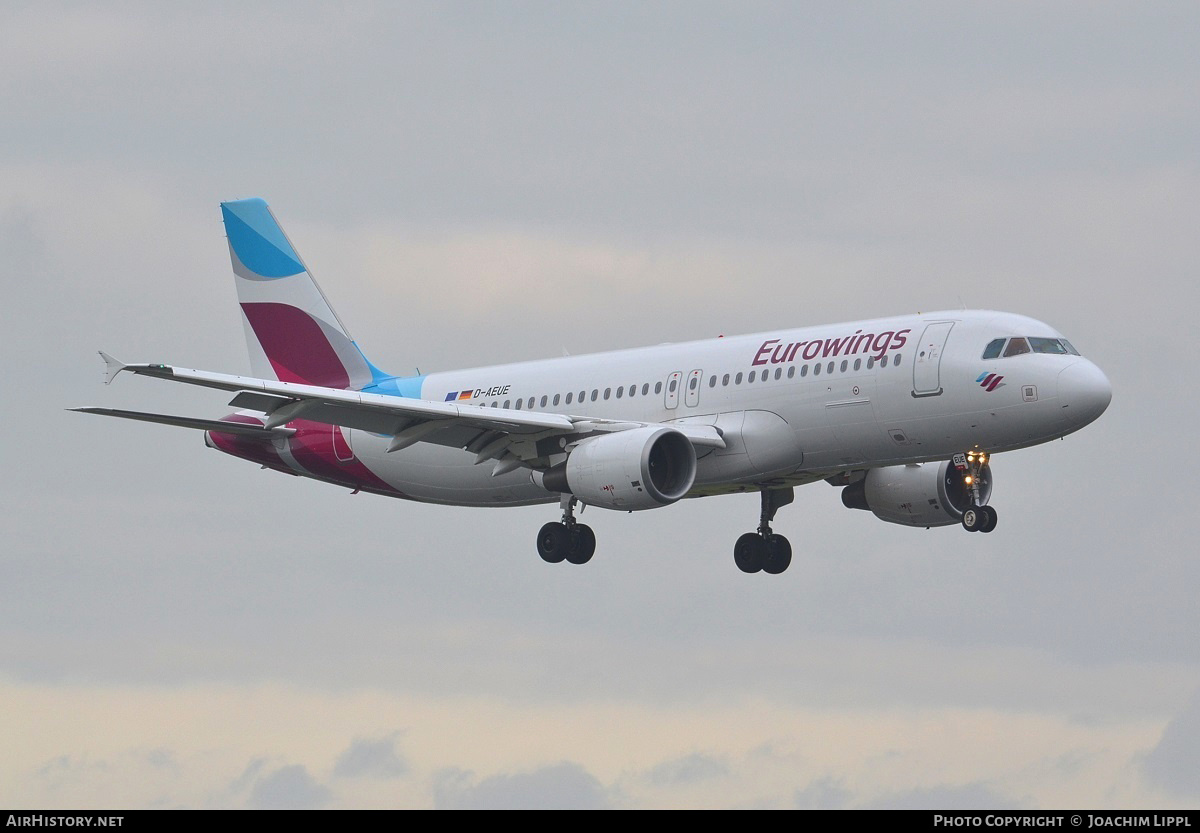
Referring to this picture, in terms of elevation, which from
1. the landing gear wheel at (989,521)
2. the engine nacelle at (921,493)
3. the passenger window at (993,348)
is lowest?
the landing gear wheel at (989,521)

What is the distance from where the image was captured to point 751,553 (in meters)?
62.9

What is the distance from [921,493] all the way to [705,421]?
8127mm

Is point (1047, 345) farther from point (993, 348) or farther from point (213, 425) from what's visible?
point (213, 425)

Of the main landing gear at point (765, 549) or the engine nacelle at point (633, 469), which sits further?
the main landing gear at point (765, 549)

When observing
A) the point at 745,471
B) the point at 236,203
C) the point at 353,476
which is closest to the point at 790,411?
the point at 745,471

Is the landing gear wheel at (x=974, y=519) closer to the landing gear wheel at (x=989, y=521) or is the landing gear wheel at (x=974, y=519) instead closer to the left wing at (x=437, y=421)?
the landing gear wheel at (x=989, y=521)

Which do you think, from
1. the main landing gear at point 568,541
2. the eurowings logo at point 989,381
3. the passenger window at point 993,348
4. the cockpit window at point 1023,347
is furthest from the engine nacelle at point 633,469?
the cockpit window at point 1023,347

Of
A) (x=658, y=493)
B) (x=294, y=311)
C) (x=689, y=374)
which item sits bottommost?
(x=658, y=493)

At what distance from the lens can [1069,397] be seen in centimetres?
5169

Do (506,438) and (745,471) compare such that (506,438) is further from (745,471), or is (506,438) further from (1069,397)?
(1069,397)

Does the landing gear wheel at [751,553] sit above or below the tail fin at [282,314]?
below

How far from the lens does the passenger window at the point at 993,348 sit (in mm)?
52406

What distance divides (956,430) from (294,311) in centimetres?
2313

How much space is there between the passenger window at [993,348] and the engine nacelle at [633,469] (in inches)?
304
